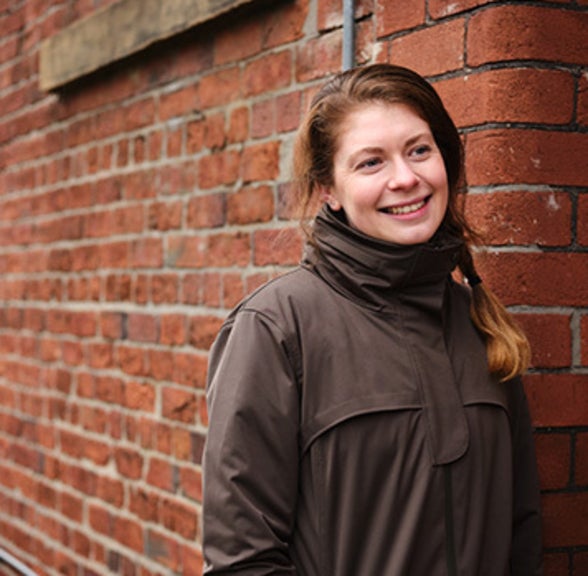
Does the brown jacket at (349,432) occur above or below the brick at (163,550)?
above

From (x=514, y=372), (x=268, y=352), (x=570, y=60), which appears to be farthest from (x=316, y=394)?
(x=570, y=60)

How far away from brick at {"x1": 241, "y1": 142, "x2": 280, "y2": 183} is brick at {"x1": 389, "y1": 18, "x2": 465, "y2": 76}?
1.69ft

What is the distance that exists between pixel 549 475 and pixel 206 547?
796 millimetres

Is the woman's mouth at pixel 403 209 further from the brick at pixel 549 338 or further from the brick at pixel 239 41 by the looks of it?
the brick at pixel 239 41

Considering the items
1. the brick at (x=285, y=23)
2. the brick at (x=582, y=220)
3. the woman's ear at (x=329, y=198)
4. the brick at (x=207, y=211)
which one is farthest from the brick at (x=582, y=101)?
the brick at (x=207, y=211)

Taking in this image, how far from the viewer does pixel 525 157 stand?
2.23 m

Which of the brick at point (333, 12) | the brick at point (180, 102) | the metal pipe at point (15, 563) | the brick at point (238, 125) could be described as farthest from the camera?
the metal pipe at point (15, 563)

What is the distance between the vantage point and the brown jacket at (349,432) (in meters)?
1.86

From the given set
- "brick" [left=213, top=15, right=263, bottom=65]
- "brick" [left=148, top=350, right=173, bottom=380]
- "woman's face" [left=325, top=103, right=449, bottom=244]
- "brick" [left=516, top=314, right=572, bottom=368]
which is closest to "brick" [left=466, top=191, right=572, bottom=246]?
"brick" [left=516, top=314, right=572, bottom=368]

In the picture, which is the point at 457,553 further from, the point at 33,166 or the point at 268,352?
the point at 33,166

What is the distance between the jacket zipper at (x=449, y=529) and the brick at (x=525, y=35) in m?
0.86

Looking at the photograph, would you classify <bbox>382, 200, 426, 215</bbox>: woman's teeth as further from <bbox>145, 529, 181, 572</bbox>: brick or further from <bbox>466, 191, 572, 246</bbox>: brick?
<bbox>145, 529, 181, 572</bbox>: brick

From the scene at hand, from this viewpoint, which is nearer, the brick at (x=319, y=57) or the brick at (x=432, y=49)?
the brick at (x=432, y=49)

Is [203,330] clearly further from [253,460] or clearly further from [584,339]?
[253,460]
